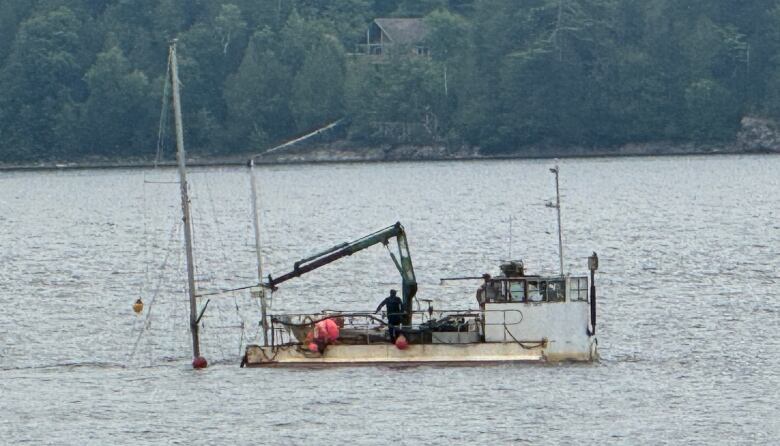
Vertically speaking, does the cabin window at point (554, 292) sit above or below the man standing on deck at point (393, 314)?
above

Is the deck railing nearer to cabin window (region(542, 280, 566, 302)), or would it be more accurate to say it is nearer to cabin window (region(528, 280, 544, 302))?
cabin window (region(528, 280, 544, 302))

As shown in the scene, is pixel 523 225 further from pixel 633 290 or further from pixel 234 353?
pixel 234 353

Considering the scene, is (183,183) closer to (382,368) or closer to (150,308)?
(382,368)

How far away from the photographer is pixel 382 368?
216 feet

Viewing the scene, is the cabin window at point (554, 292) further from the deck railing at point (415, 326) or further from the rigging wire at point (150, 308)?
the rigging wire at point (150, 308)

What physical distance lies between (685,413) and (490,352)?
873cm

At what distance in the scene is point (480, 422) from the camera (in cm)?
5794

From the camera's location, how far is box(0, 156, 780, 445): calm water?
2276 inches

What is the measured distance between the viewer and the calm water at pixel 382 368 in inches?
2276

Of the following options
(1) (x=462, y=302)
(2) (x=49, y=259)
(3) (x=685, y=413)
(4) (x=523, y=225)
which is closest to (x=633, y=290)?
(1) (x=462, y=302)

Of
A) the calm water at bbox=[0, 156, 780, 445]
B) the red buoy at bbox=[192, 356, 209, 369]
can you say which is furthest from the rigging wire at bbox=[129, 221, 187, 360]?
the red buoy at bbox=[192, 356, 209, 369]

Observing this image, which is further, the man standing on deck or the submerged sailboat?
the man standing on deck

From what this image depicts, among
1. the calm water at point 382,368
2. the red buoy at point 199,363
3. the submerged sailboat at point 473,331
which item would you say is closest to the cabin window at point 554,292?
the submerged sailboat at point 473,331

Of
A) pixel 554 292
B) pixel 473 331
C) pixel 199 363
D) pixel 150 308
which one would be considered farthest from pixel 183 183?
pixel 150 308
